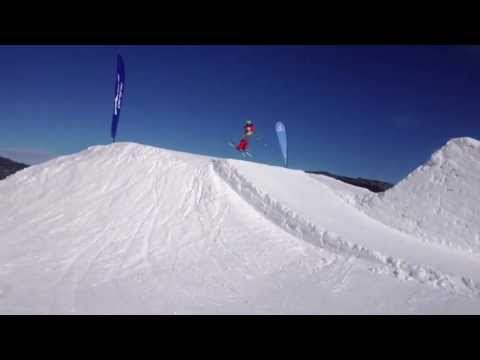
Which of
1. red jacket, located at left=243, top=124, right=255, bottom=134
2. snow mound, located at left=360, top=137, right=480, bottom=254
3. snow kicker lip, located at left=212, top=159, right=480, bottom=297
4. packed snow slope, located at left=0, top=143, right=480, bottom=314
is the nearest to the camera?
packed snow slope, located at left=0, top=143, right=480, bottom=314

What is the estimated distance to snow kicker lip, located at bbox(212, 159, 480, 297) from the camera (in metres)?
6.95

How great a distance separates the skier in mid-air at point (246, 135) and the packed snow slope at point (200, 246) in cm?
144

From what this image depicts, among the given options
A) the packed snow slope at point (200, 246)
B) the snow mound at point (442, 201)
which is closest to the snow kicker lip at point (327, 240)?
the packed snow slope at point (200, 246)

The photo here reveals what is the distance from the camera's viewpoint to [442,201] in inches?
406

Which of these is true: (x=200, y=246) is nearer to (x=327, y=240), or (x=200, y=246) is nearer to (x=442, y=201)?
(x=327, y=240)

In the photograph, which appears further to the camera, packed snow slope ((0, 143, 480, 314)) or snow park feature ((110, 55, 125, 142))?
snow park feature ((110, 55, 125, 142))

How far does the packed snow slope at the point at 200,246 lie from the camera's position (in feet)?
20.5

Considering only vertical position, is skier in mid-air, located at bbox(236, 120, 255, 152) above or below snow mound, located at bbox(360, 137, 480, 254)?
above

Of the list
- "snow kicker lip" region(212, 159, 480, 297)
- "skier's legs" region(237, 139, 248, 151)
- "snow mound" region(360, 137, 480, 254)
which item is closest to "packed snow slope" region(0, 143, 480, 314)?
"snow kicker lip" region(212, 159, 480, 297)

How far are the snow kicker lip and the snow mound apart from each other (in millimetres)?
2787

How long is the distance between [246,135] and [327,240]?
7.22 meters

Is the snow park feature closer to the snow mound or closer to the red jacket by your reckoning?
the red jacket

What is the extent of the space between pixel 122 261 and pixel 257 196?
4923 millimetres

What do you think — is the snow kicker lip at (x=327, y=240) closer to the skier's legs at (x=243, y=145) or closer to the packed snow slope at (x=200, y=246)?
the packed snow slope at (x=200, y=246)
